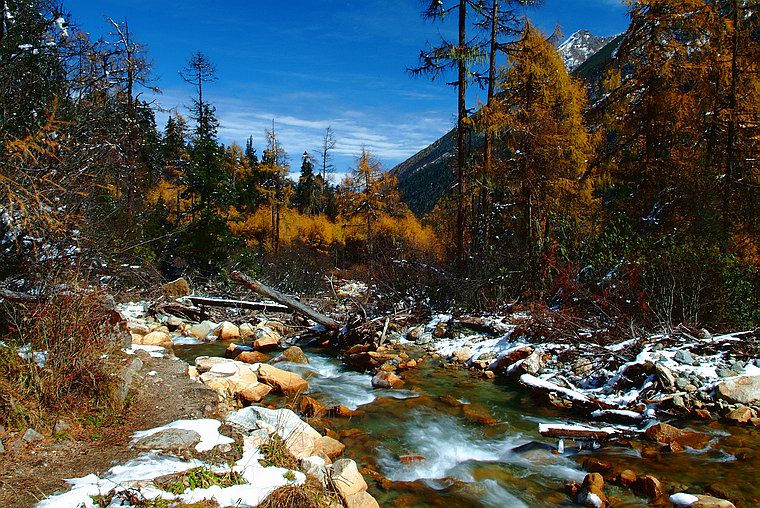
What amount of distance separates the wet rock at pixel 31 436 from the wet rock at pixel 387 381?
5.27m

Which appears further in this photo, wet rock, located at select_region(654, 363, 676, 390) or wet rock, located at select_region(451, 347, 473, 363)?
wet rock, located at select_region(451, 347, 473, 363)

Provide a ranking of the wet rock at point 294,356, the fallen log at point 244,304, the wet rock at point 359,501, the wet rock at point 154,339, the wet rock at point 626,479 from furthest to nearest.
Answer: the fallen log at point 244,304, the wet rock at point 154,339, the wet rock at point 294,356, the wet rock at point 626,479, the wet rock at point 359,501

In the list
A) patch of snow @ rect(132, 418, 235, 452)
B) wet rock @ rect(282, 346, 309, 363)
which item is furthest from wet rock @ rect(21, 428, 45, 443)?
wet rock @ rect(282, 346, 309, 363)

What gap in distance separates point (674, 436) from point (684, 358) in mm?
1801

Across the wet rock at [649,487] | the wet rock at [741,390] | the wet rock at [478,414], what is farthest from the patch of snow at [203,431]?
the wet rock at [741,390]

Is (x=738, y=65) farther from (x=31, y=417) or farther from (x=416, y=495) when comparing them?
(x=31, y=417)

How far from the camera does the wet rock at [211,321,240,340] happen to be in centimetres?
1212

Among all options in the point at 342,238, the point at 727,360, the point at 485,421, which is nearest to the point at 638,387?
the point at 727,360

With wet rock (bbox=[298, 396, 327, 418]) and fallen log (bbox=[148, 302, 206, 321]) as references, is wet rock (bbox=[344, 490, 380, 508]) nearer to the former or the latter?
wet rock (bbox=[298, 396, 327, 418])

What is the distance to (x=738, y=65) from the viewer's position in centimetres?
1133

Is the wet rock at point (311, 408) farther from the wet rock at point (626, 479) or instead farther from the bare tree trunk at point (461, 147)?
the bare tree trunk at point (461, 147)

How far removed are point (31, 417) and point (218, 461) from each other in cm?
197

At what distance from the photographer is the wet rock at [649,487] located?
4.68 m

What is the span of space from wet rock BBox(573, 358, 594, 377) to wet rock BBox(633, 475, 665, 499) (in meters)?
3.19
